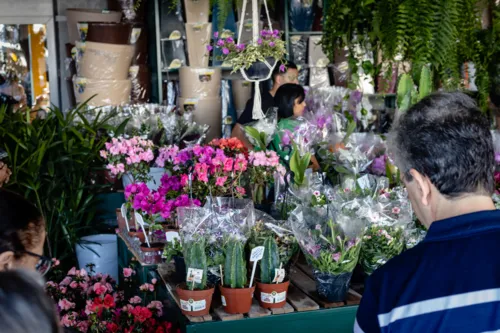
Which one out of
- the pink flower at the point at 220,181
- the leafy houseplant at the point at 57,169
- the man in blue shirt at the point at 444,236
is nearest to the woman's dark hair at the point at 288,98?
the leafy houseplant at the point at 57,169

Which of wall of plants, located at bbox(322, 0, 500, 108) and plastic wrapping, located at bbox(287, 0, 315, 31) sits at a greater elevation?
plastic wrapping, located at bbox(287, 0, 315, 31)

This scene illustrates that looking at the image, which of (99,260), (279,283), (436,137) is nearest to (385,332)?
(436,137)

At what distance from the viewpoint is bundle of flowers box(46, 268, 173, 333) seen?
225 centimetres

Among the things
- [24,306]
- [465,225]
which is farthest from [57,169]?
[24,306]

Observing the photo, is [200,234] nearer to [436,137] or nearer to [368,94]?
[436,137]

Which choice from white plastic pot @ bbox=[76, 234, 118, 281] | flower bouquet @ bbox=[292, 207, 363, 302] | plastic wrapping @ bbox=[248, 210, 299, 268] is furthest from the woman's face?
flower bouquet @ bbox=[292, 207, 363, 302]

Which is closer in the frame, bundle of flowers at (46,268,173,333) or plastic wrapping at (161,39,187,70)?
bundle of flowers at (46,268,173,333)

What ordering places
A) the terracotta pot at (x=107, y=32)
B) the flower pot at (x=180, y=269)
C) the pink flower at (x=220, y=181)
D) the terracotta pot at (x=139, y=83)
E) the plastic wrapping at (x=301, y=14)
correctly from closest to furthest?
the flower pot at (x=180, y=269), the pink flower at (x=220, y=181), the terracotta pot at (x=107, y=32), the terracotta pot at (x=139, y=83), the plastic wrapping at (x=301, y=14)

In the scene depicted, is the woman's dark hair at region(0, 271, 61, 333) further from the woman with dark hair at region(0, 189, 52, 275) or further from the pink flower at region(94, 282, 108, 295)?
the pink flower at region(94, 282, 108, 295)

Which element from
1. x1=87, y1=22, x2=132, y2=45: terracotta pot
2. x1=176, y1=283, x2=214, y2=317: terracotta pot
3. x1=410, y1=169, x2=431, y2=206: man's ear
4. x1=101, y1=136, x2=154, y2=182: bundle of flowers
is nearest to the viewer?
x1=410, y1=169, x2=431, y2=206: man's ear

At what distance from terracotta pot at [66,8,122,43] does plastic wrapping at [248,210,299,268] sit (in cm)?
326

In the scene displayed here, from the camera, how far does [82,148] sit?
384cm

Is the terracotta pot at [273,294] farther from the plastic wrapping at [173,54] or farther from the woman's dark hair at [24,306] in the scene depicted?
the plastic wrapping at [173,54]

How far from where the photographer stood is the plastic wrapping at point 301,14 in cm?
530
